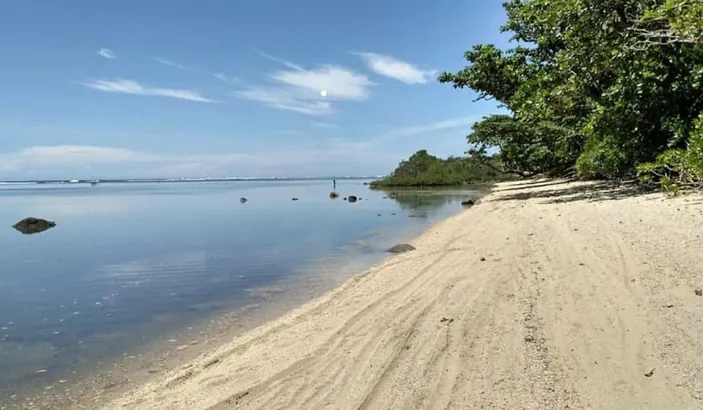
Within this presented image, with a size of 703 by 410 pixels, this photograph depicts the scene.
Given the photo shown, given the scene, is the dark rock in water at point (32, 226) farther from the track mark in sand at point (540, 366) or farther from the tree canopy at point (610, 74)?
the track mark in sand at point (540, 366)

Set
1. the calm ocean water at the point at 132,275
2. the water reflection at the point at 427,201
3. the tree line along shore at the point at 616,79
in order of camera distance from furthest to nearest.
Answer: the water reflection at the point at 427,201 < the tree line along shore at the point at 616,79 < the calm ocean water at the point at 132,275

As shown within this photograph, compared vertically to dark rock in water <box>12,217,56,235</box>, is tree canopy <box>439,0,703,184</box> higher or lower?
higher

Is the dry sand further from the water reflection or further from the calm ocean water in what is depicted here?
the water reflection

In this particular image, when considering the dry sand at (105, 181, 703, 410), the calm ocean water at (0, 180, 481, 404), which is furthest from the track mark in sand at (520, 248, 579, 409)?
the calm ocean water at (0, 180, 481, 404)

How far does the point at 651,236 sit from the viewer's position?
348 inches

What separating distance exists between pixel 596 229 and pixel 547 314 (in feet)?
19.1

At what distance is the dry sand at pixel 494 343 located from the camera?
399 centimetres

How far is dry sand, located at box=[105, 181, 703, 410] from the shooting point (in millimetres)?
3990

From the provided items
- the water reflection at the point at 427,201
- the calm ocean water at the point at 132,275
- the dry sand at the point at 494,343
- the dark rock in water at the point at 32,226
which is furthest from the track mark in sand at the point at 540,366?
the dark rock in water at the point at 32,226

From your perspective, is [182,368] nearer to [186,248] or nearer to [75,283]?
[75,283]

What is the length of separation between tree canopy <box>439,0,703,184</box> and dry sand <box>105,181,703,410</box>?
13.7 feet

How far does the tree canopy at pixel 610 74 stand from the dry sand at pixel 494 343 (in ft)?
13.7

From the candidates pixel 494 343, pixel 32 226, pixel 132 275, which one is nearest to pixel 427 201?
pixel 32 226

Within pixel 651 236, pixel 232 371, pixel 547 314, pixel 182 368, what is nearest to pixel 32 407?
pixel 182 368
